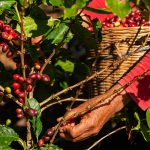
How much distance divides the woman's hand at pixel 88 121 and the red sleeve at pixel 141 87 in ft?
0.24

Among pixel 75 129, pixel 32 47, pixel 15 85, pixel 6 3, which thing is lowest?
pixel 75 129

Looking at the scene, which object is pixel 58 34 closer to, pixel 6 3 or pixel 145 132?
pixel 6 3

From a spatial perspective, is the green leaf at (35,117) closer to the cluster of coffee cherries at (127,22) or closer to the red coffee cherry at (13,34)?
the red coffee cherry at (13,34)

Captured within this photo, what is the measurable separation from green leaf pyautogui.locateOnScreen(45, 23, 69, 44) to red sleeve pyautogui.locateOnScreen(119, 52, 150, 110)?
0.34 metres

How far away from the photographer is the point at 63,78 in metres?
2.05

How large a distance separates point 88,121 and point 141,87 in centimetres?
27

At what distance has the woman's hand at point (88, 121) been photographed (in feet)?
5.08

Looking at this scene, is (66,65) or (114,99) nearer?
(114,99)

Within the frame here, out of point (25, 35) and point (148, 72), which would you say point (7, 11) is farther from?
point (148, 72)

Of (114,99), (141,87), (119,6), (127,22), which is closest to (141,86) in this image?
(141,87)

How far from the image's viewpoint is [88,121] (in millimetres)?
1572

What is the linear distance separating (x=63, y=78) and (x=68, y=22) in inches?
22.4

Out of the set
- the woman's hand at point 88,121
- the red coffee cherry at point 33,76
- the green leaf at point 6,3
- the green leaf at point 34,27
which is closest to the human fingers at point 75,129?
the woman's hand at point 88,121

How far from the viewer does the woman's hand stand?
1550mm
